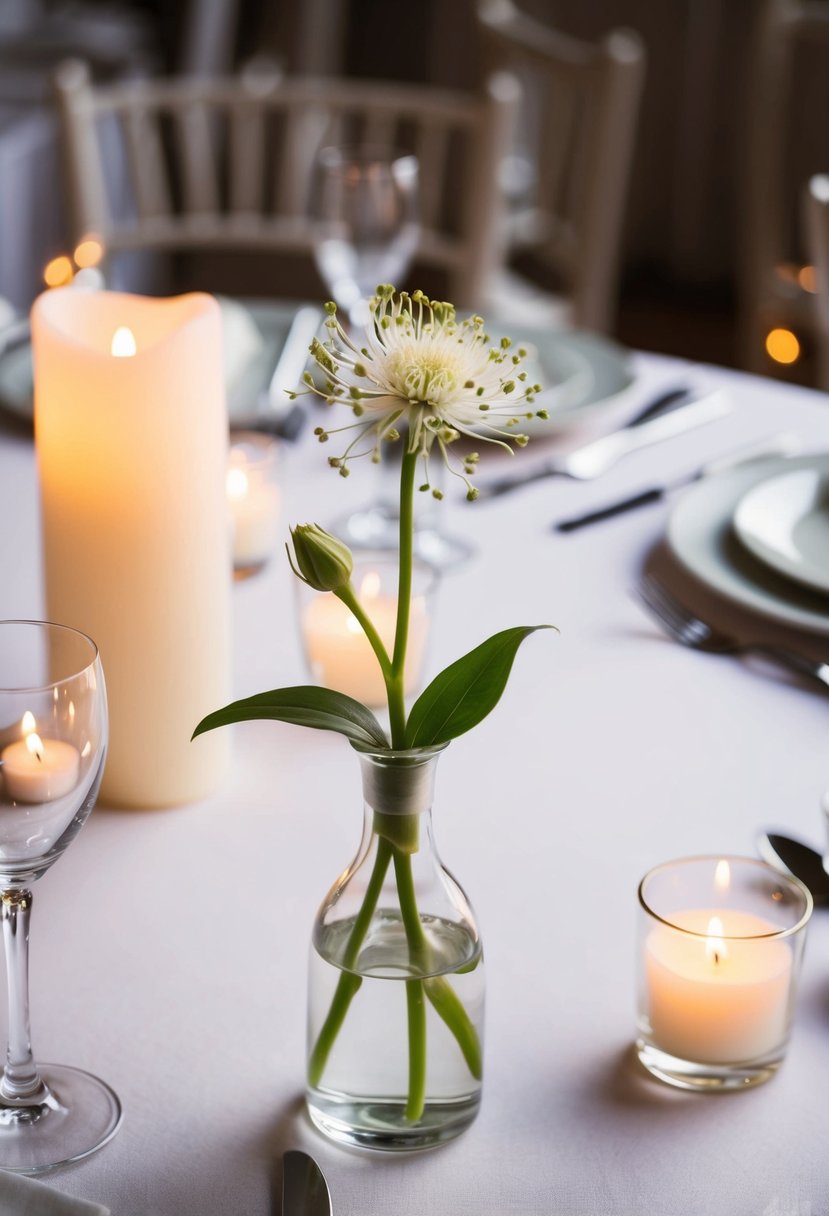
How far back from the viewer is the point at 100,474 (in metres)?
0.69

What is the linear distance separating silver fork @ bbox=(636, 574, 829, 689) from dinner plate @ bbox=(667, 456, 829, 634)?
23 millimetres

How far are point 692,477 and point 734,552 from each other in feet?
0.57

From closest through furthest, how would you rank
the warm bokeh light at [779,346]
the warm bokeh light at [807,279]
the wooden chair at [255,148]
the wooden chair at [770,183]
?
the wooden chair at [255,148]
the wooden chair at [770,183]
the warm bokeh light at [779,346]
the warm bokeh light at [807,279]

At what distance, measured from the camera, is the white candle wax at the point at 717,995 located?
22.4 inches

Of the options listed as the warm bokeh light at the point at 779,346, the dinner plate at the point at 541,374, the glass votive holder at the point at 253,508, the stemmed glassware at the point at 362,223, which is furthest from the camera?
the warm bokeh light at the point at 779,346

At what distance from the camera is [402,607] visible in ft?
1.66

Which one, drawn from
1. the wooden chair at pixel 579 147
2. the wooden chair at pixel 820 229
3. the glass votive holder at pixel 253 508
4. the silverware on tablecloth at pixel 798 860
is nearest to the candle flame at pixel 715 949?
the silverware on tablecloth at pixel 798 860

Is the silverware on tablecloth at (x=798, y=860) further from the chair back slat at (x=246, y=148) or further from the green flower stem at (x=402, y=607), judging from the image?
the chair back slat at (x=246, y=148)

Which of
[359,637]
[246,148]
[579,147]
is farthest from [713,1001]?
[579,147]

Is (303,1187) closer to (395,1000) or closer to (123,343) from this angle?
(395,1000)

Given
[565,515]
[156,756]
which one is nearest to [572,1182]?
[156,756]

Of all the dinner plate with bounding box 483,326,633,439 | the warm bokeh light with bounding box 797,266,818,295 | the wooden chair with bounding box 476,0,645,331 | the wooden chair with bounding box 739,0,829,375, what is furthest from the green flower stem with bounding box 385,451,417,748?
the warm bokeh light with bounding box 797,266,818,295

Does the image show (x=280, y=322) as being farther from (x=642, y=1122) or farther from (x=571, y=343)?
(x=642, y=1122)

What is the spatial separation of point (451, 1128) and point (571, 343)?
0.98m
